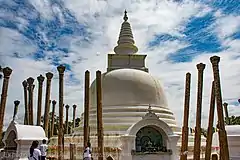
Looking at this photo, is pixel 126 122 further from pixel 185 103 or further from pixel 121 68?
pixel 121 68

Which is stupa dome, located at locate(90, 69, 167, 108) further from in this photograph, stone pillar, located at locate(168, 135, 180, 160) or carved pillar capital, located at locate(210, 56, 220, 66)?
carved pillar capital, located at locate(210, 56, 220, 66)

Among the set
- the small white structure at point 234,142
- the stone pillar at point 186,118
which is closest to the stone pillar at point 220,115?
the small white structure at point 234,142

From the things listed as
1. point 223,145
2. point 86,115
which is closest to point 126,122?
point 86,115

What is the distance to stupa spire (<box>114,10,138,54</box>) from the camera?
3556cm

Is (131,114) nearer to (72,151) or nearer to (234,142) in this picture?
(72,151)

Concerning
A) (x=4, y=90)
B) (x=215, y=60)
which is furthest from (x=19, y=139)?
(x=215, y=60)

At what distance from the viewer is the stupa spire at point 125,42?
3556cm

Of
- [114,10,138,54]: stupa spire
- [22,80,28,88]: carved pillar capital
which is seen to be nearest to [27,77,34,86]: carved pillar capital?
[22,80,28,88]: carved pillar capital

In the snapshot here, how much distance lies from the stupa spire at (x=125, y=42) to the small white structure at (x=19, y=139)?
2071 centimetres

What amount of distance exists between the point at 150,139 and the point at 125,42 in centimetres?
1507

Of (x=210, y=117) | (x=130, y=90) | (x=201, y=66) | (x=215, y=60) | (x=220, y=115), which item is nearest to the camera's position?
(x=220, y=115)

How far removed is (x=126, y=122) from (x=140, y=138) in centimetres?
298

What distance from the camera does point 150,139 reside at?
2389 cm

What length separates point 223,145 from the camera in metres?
16.3
